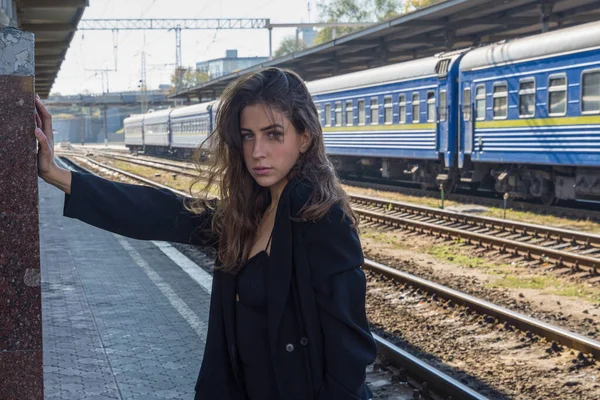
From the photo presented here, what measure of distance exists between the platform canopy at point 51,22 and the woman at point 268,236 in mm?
7822

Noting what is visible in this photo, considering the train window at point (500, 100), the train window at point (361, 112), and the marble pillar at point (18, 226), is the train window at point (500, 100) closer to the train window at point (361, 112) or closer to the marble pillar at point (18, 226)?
the train window at point (361, 112)

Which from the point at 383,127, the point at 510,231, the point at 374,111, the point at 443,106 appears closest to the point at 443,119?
the point at 443,106

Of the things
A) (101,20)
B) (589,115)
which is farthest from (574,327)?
(101,20)

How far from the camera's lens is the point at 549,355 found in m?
6.71

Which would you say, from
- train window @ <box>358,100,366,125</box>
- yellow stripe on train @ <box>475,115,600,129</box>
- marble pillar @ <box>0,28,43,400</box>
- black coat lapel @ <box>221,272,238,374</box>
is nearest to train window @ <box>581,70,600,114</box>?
yellow stripe on train @ <box>475,115,600,129</box>

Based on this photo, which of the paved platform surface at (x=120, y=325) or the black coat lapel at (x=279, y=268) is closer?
the black coat lapel at (x=279, y=268)

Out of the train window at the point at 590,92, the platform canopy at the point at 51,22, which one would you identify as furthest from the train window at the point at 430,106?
the platform canopy at the point at 51,22

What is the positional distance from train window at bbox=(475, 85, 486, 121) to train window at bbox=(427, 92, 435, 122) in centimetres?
194

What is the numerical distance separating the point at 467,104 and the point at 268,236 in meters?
16.7

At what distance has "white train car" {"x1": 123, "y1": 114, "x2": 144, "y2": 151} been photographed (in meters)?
62.4

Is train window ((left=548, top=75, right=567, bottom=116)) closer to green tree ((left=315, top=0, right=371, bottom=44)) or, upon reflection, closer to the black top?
the black top

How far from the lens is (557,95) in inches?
603

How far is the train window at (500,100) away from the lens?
17047mm

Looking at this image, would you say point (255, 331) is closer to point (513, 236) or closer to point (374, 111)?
point (513, 236)
